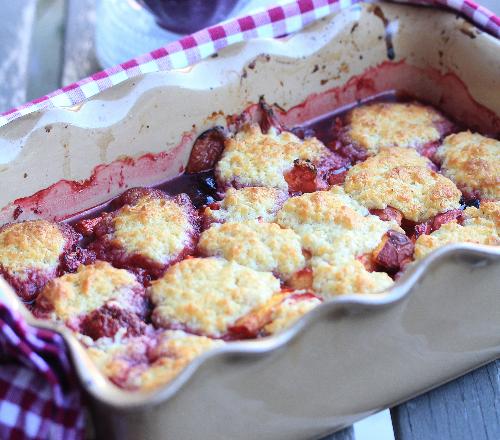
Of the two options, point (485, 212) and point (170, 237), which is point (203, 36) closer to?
point (170, 237)

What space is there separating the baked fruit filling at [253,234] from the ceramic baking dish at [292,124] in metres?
0.08

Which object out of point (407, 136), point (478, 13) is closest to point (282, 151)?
point (407, 136)

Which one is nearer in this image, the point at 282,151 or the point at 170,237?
the point at 170,237

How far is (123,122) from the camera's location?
2.08 metres

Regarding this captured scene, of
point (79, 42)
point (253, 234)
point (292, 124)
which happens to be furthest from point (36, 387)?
point (79, 42)

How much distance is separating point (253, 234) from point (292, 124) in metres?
0.66

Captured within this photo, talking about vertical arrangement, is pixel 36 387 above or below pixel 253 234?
above

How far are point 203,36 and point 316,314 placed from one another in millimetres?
1170

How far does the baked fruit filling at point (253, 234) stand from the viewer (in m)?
1.59

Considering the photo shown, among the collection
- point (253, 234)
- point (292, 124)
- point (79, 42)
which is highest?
point (79, 42)

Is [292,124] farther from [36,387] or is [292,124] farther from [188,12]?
[36,387]

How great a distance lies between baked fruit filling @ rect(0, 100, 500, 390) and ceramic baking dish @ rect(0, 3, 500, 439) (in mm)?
82

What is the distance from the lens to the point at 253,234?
1.80 metres

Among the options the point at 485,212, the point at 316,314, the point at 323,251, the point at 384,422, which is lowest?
the point at 384,422
